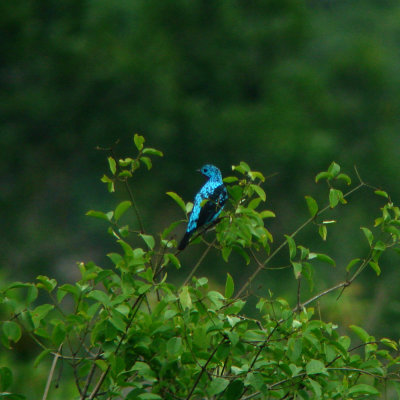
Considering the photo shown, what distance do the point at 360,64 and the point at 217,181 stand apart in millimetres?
13803

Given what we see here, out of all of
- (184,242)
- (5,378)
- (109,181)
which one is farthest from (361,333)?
Answer: (184,242)

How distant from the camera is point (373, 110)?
1747 cm

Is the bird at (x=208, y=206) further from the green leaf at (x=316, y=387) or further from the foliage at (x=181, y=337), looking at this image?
the green leaf at (x=316, y=387)

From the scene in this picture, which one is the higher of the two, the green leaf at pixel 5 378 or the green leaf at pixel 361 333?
the green leaf at pixel 361 333

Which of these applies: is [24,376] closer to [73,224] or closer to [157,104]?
[73,224]

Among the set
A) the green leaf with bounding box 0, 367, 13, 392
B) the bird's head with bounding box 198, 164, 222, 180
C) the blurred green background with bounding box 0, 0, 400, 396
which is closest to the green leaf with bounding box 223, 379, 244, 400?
the green leaf with bounding box 0, 367, 13, 392

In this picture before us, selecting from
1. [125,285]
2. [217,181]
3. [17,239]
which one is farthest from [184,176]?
[125,285]

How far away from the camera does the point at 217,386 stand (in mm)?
2281

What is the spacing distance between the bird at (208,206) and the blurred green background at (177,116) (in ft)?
29.7

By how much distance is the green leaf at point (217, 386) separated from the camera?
2.27m

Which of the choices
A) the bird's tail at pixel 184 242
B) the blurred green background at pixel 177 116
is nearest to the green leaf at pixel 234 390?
the bird's tail at pixel 184 242

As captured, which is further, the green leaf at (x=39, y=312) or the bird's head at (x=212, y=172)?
the bird's head at (x=212, y=172)

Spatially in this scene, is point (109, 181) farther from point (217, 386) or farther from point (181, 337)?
point (217, 386)

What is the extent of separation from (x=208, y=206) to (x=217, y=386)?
1390 mm
